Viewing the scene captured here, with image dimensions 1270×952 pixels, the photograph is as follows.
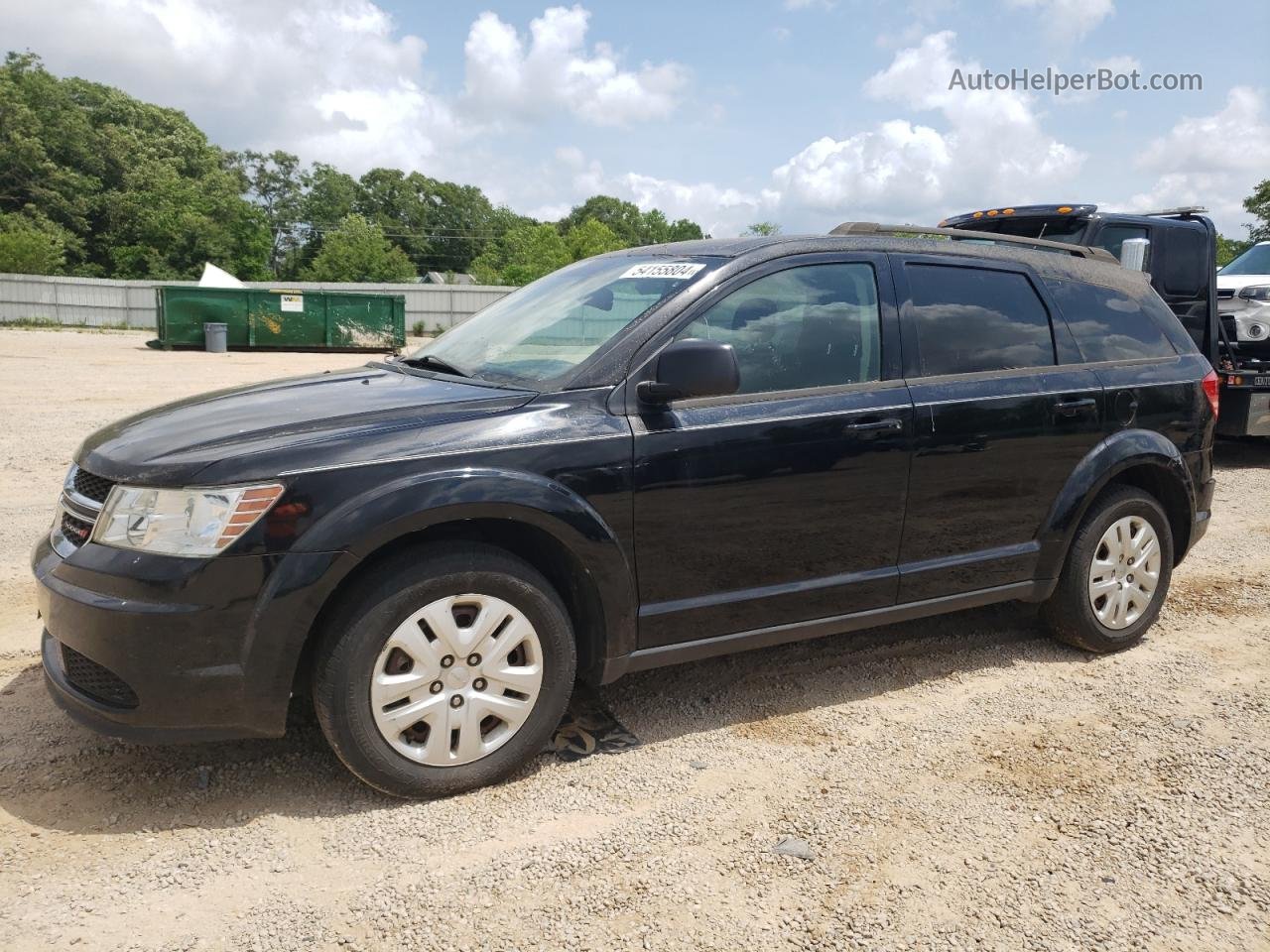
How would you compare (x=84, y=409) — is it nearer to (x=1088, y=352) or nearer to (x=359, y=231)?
(x=1088, y=352)

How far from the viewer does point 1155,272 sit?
29.0 ft

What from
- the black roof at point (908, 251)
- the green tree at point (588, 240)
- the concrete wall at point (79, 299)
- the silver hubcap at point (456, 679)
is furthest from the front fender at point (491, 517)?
the green tree at point (588, 240)

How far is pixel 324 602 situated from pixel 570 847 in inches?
39.7

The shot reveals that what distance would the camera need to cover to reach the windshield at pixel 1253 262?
10.9m

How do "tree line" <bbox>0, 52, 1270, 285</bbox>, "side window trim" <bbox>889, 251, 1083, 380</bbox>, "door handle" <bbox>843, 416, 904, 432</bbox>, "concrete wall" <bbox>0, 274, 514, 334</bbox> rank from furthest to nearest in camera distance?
"tree line" <bbox>0, 52, 1270, 285</bbox>, "concrete wall" <bbox>0, 274, 514, 334</bbox>, "side window trim" <bbox>889, 251, 1083, 380</bbox>, "door handle" <bbox>843, 416, 904, 432</bbox>

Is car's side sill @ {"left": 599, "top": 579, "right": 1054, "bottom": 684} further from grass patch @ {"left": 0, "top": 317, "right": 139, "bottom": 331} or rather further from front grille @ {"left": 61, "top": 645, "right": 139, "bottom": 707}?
grass patch @ {"left": 0, "top": 317, "right": 139, "bottom": 331}

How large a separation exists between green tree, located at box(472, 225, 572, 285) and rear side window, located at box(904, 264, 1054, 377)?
53512 millimetres

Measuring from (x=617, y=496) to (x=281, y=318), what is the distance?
97.1ft

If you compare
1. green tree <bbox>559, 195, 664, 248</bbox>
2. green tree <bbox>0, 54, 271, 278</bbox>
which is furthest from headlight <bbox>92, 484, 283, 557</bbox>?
green tree <bbox>559, 195, 664, 248</bbox>

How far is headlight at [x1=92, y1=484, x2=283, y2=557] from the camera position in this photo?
276 cm

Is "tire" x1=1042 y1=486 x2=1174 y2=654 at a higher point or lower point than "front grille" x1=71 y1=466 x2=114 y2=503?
lower

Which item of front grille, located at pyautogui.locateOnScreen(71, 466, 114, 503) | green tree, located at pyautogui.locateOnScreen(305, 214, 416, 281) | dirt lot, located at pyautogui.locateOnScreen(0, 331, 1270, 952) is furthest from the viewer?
green tree, located at pyautogui.locateOnScreen(305, 214, 416, 281)

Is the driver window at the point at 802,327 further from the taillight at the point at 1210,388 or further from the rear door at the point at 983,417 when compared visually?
the taillight at the point at 1210,388

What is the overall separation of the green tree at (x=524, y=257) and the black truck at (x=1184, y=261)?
49011 mm
